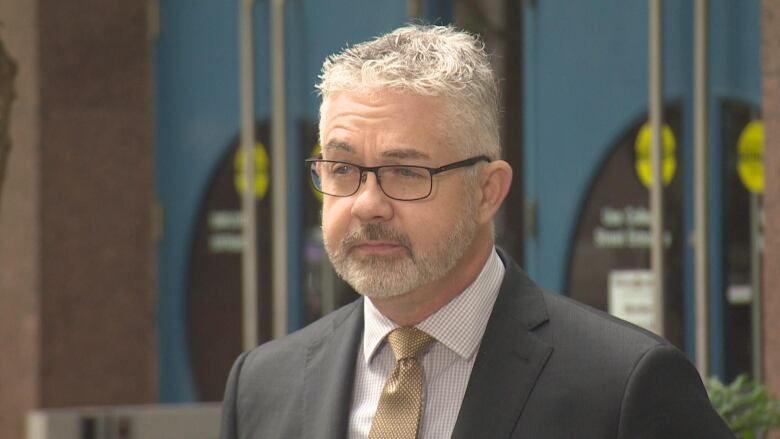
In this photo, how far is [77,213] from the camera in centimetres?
561

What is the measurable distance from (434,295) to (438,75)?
0.30 m

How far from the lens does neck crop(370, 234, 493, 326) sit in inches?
73.0

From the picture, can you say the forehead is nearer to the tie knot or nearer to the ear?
the ear

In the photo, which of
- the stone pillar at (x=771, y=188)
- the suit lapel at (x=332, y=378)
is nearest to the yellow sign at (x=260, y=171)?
the stone pillar at (x=771, y=188)

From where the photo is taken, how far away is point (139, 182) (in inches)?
225

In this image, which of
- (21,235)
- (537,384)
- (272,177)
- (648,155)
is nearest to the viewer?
(537,384)

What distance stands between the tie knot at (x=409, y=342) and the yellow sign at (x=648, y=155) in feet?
5.94

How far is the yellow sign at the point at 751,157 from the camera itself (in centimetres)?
341

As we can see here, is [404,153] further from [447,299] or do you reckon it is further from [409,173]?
[447,299]

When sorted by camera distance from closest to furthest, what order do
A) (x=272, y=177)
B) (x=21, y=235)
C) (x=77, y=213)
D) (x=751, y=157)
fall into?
(x=751, y=157), (x=272, y=177), (x=21, y=235), (x=77, y=213)

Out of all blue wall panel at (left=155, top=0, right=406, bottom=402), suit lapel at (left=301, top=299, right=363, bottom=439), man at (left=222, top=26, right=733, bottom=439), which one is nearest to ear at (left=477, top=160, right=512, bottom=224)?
man at (left=222, top=26, right=733, bottom=439)

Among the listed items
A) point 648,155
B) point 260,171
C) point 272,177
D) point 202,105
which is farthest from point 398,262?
point 202,105

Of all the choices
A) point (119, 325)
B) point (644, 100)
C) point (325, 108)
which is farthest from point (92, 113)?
point (325, 108)

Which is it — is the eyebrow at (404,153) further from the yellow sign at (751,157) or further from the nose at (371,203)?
the yellow sign at (751,157)
